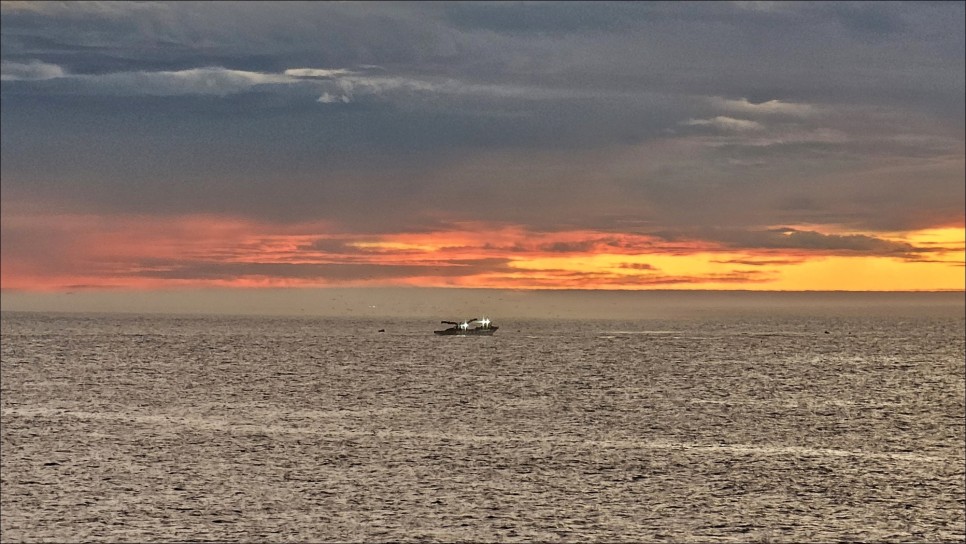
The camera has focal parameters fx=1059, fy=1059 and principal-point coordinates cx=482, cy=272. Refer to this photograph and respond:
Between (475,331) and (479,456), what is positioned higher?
(475,331)

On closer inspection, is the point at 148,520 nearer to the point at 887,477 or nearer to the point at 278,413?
the point at 887,477

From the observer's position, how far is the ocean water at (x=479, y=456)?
30.5 meters

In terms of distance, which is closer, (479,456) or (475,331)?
(479,456)

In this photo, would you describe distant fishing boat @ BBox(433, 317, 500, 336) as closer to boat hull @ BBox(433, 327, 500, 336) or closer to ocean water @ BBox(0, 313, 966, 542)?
boat hull @ BBox(433, 327, 500, 336)

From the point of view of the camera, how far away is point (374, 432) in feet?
174

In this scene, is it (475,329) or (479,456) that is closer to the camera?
(479,456)

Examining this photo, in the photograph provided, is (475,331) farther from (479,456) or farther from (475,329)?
(479,456)

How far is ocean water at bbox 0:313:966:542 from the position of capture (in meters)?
30.5

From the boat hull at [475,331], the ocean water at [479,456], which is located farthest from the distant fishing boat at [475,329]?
the ocean water at [479,456]

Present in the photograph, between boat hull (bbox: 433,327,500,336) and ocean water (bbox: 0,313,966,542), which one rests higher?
boat hull (bbox: 433,327,500,336)

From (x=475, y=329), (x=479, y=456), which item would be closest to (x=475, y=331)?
(x=475, y=329)

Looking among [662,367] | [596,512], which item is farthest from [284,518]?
[662,367]

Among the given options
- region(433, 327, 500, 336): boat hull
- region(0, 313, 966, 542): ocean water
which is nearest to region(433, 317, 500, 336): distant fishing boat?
region(433, 327, 500, 336): boat hull

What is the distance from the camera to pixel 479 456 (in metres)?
44.2
